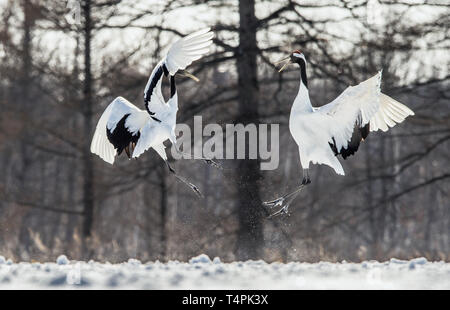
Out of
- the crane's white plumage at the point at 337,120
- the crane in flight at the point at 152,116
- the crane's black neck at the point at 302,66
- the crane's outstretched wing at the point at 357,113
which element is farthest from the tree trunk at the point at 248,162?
the crane's outstretched wing at the point at 357,113

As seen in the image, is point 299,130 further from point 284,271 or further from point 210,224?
point 210,224

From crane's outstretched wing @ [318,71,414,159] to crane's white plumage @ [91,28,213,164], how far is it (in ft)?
5.59

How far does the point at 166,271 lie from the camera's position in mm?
8102

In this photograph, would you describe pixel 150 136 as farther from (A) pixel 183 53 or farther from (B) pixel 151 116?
(A) pixel 183 53

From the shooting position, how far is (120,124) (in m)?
10.1

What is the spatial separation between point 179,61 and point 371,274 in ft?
10.7

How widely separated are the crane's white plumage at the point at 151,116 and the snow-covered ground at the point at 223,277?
1.86m

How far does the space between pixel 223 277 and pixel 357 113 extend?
267 centimetres

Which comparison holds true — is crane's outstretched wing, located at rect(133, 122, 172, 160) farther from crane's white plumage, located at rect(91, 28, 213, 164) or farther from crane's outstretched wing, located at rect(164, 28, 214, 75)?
crane's outstretched wing, located at rect(164, 28, 214, 75)

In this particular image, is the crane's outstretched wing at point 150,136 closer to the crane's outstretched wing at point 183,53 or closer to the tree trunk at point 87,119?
the crane's outstretched wing at point 183,53

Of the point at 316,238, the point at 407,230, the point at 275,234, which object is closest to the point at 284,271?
the point at 275,234

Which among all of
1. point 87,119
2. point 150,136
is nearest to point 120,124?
point 150,136

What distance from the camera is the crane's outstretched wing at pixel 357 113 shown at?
867cm
